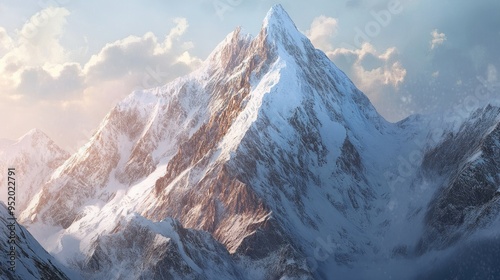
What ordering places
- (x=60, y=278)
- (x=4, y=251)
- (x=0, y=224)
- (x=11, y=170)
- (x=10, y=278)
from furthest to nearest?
(x=60, y=278)
(x=0, y=224)
(x=4, y=251)
(x=10, y=278)
(x=11, y=170)

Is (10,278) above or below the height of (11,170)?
below

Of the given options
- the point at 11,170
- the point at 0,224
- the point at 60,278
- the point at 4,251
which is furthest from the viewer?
the point at 60,278

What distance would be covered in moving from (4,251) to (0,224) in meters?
16.4

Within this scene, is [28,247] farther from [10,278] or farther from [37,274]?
[10,278]

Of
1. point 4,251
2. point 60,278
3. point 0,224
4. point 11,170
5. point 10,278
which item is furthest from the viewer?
point 60,278

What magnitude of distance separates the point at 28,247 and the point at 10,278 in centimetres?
3204

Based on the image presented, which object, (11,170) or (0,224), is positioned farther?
(0,224)

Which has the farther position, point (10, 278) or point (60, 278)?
point (60, 278)

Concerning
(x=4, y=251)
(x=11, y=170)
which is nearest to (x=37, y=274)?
(x=4, y=251)

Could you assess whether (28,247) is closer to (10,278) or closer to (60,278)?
(60,278)

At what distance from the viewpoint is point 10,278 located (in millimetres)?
118500

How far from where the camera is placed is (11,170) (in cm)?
11081

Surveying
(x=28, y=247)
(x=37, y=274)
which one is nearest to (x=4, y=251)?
(x=37, y=274)

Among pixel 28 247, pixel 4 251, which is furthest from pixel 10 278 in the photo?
pixel 28 247
